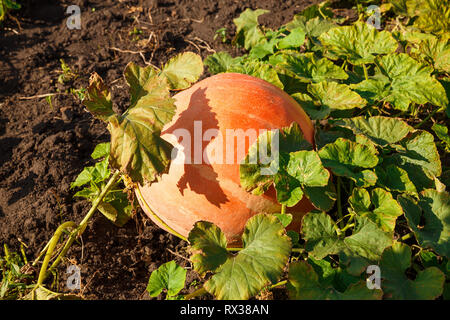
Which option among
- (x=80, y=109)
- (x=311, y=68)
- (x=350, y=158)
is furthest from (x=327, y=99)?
(x=80, y=109)

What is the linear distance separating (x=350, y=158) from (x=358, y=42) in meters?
1.00

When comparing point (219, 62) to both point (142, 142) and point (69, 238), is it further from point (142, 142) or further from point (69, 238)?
point (69, 238)

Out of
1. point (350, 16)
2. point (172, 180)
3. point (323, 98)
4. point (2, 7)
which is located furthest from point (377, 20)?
point (2, 7)

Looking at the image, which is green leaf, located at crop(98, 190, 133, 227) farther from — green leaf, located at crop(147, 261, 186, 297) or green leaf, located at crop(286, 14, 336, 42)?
green leaf, located at crop(286, 14, 336, 42)

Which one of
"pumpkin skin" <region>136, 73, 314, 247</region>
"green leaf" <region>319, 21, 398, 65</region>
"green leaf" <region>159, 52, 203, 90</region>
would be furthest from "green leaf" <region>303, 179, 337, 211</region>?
"green leaf" <region>319, 21, 398, 65</region>

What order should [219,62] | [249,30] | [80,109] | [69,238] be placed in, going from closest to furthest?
1. [69,238]
2. [219,62]
3. [80,109]
4. [249,30]

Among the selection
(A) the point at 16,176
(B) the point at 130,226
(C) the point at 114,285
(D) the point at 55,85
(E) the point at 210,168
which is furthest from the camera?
(D) the point at 55,85

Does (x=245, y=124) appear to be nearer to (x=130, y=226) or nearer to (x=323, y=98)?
(x=323, y=98)

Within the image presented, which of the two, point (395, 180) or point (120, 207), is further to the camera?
point (120, 207)

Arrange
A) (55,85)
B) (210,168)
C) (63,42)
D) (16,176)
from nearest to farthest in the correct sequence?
(210,168)
(16,176)
(55,85)
(63,42)

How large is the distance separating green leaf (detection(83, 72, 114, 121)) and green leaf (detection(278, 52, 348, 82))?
1.11m

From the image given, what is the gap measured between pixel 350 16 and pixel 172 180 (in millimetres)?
2654

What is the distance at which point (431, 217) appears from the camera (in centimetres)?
200

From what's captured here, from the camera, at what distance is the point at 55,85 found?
3500 millimetres
